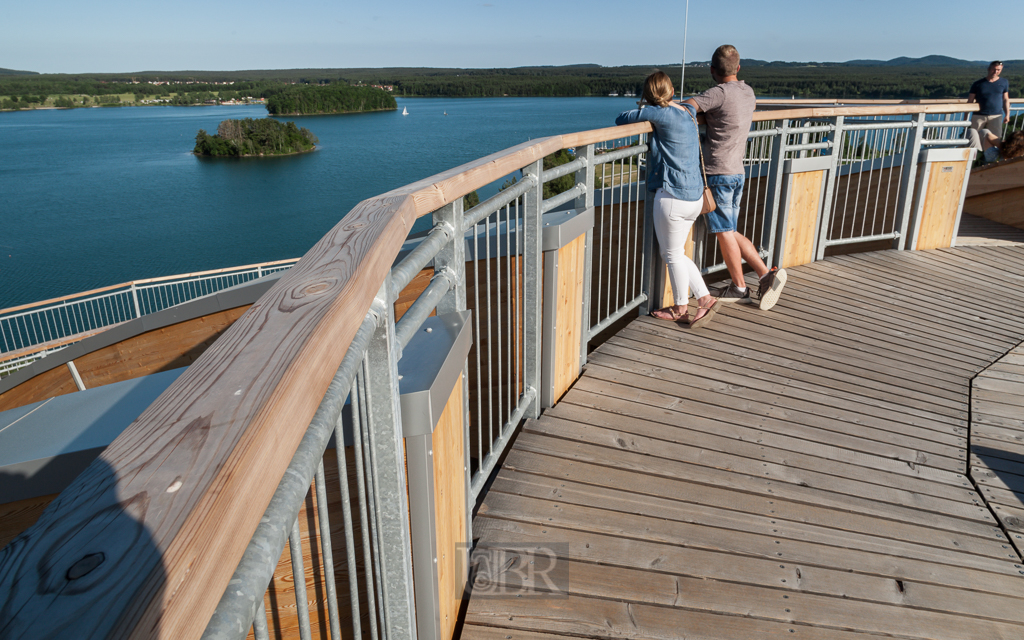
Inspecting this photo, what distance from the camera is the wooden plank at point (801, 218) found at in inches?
242

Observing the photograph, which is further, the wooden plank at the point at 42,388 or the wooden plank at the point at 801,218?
the wooden plank at the point at 42,388

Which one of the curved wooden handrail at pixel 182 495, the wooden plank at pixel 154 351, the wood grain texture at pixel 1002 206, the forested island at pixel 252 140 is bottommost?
the forested island at pixel 252 140

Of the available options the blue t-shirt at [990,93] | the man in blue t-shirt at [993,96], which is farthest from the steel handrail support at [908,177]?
the blue t-shirt at [990,93]

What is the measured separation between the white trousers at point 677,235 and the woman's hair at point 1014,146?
7897 millimetres

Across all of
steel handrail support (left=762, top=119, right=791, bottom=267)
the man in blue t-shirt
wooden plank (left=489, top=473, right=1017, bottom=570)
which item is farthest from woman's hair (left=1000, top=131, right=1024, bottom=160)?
wooden plank (left=489, top=473, right=1017, bottom=570)

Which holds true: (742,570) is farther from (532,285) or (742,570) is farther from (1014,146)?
(1014,146)

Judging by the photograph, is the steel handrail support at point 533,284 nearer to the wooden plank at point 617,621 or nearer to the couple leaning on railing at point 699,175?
the wooden plank at point 617,621

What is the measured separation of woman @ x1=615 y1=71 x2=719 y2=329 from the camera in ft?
13.8

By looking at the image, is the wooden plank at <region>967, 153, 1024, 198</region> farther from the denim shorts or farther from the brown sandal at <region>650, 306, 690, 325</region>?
the brown sandal at <region>650, 306, 690, 325</region>

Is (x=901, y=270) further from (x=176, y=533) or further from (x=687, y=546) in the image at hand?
(x=176, y=533)

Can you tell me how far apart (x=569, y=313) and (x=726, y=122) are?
6.91 feet

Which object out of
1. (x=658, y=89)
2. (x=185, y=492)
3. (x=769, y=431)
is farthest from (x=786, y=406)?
(x=185, y=492)

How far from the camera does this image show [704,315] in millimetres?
4699

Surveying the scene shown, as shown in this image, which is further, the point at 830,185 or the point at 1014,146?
the point at 1014,146
